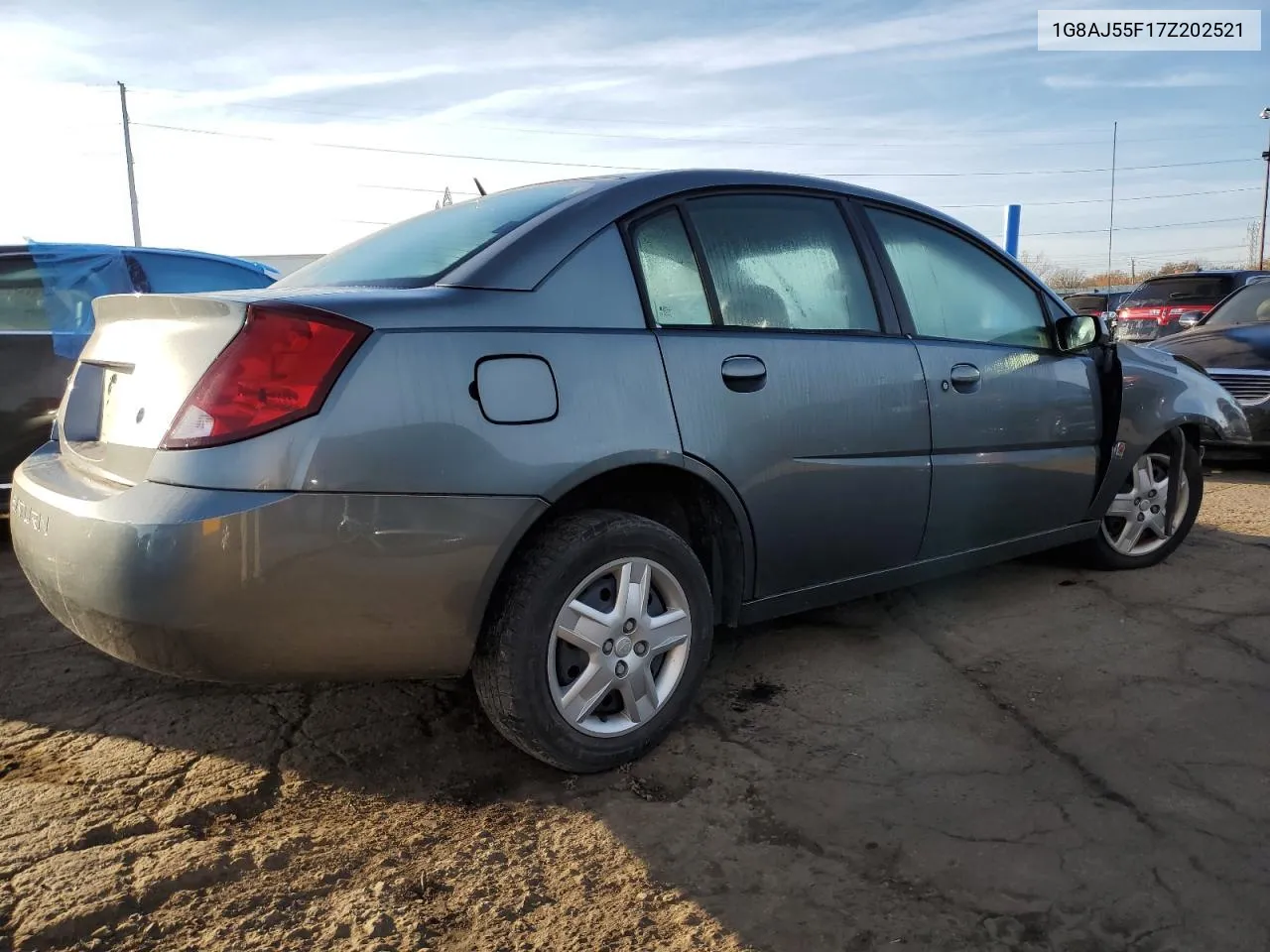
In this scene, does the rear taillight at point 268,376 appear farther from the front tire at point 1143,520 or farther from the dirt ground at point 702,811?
the front tire at point 1143,520

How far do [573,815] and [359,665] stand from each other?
618mm

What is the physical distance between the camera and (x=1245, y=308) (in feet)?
27.8

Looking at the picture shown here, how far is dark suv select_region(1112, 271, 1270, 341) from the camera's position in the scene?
11.8 meters

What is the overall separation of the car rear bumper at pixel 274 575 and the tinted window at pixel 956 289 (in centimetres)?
174

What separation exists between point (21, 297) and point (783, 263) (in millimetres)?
4008

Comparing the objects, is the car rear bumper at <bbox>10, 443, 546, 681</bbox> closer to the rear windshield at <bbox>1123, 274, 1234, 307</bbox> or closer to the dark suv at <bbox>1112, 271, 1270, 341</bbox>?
the dark suv at <bbox>1112, 271, 1270, 341</bbox>

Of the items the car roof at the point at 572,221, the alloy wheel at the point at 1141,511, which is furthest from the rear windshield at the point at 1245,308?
the car roof at the point at 572,221

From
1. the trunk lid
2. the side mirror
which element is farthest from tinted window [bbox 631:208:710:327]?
the side mirror

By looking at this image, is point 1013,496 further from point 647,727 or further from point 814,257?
point 647,727

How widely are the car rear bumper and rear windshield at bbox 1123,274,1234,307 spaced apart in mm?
12334

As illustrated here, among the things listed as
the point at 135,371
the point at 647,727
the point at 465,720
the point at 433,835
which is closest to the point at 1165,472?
the point at 647,727

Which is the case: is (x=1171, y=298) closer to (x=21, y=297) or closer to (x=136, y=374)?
(x=21, y=297)

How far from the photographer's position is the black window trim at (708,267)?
2617 mm

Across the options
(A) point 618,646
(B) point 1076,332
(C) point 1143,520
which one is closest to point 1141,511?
(C) point 1143,520
